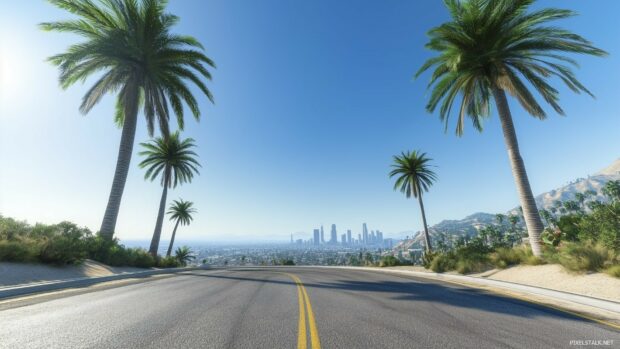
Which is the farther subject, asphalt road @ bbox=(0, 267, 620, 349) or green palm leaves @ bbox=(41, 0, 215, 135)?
green palm leaves @ bbox=(41, 0, 215, 135)

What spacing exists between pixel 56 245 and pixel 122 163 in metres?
6.48

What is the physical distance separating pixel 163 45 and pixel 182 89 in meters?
2.84

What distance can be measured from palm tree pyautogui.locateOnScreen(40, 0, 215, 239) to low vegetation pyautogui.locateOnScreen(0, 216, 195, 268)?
1.27 m

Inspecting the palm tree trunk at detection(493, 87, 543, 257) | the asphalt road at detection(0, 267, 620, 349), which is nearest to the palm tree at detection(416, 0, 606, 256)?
the palm tree trunk at detection(493, 87, 543, 257)

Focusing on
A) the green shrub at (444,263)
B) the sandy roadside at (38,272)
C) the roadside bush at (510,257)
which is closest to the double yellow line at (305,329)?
the sandy roadside at (38,272)

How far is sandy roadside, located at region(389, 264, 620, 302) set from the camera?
7798 millimetres

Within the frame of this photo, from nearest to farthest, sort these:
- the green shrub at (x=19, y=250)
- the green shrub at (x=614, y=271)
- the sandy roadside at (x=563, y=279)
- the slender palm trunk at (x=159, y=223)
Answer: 1. the sandy roadside at (x=563, y=279)
2. the green shrub at (x=614, y=271)
3. the green shrub at (x=19, y=250)
4. the slender palm trunk at (x=159, y=223)

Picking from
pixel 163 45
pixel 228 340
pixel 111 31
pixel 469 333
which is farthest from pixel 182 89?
pixel 469 333

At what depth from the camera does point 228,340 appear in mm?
3865

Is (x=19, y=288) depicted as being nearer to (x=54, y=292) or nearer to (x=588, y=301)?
(x=54, y=292)

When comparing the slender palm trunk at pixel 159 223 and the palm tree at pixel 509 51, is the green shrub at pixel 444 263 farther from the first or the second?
the slender palm trunk at pixel 159 223

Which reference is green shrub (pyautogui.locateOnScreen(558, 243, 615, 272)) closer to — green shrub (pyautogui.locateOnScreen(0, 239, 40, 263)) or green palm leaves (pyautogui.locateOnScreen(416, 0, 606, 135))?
green palm leaves (pyautogui.locateOnScreen(416, 0, 606, 135))

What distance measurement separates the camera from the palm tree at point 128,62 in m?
15.1

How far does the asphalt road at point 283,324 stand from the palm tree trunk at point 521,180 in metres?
8.29
